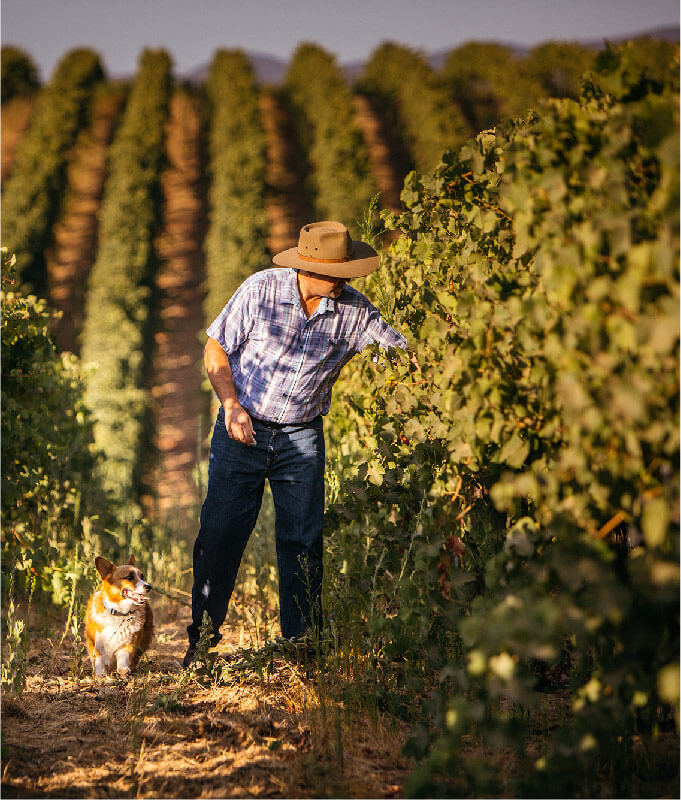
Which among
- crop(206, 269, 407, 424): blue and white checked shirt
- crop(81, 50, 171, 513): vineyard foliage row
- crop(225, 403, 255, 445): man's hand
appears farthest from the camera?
Answer: crop(81, 50, 171, 513): vineyard foliage row

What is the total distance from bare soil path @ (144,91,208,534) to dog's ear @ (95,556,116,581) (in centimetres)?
617

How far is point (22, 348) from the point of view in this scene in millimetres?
3859

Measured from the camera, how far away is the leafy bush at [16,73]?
87.1 ft

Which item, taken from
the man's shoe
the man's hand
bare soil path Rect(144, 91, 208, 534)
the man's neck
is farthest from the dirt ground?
bare soil path Rect(144, 91, 208, 534)

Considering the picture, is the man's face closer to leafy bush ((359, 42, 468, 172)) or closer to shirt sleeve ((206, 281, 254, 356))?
shirt sleeve ((206, 281, 254, 356))

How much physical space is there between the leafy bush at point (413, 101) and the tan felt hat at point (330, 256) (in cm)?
1294

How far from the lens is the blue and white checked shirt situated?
2857 millimetres

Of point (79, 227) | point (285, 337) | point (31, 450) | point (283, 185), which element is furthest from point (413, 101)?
point (285, 337)

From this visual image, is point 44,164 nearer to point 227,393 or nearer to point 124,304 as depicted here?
point 124,304

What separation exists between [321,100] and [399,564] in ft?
63.4

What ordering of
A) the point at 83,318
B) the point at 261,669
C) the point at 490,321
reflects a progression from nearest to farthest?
the point at 490,321, the point at 261,669, the point at 83,318

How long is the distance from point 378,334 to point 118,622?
1642 millimetres

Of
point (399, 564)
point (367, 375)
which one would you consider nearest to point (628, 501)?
point (399, 564)

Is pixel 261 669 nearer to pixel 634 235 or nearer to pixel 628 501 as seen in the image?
pixel 628 501
